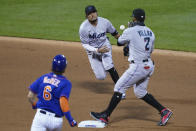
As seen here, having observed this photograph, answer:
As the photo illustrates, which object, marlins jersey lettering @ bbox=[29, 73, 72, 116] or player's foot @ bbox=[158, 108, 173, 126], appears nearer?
marlins jersey lettering @ bbox=[29, 73, 72, 116]

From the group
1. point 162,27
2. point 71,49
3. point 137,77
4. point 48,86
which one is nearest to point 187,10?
point 162,27

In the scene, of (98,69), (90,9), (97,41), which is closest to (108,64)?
(98,69)

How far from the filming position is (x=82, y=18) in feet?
62.2

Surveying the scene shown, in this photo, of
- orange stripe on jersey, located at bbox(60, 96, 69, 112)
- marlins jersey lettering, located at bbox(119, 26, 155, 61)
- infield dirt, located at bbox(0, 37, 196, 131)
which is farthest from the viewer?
infield dirt, located at bbox(0, 37, 196, 131)

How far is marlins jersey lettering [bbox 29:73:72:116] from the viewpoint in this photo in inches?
242

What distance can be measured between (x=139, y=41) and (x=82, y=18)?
11131mm

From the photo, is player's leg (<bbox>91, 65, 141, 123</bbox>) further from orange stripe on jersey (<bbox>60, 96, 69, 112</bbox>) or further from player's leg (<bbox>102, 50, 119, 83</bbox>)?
orange stripe on jersey (<bbox>60, 96, 69, 112</bbox>)

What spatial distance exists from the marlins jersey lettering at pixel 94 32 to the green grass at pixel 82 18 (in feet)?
17.8

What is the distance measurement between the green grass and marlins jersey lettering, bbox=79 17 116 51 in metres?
5.42

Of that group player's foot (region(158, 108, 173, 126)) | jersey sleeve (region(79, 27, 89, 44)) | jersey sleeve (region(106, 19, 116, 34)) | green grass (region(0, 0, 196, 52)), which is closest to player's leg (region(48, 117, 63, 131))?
player's foot (region(158, 108, 173, 126))

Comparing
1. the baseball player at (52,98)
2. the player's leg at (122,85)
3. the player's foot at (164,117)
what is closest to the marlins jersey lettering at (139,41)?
the player's leg at (122,85)

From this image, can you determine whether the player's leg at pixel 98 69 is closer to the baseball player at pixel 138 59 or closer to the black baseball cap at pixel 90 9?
the black baseball cap at pixel 90 9

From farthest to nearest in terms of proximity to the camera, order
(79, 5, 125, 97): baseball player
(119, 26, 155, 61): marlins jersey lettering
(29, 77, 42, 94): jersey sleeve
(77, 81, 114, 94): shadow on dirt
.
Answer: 1. (77, 81, 114, 94): shadow on dirt
2. (79, 5, 125, 97): baseball player
3. (119, 26, 155, 61): marlins jersey lettering
4. (29, 77, 42, 94): jersey sleeve

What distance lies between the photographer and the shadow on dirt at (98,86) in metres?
10.8
